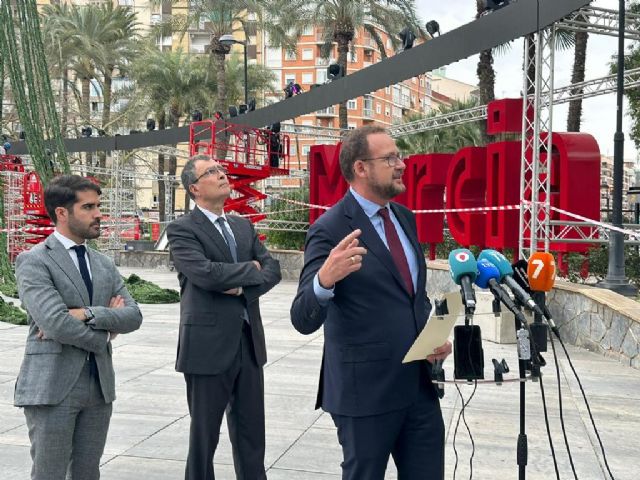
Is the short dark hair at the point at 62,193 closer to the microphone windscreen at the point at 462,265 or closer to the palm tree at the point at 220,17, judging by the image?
the microphone windscreen at the point at 462,265

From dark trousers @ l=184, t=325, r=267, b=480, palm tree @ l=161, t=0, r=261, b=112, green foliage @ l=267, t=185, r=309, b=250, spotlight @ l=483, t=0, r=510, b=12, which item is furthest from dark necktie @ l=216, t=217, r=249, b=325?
palm tree @ l=161, t=0, r=261, b=112

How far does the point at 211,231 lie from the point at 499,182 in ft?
26.3

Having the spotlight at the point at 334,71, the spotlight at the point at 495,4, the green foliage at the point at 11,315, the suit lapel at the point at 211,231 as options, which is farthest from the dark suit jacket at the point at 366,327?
the spotlight at the point at 334,71

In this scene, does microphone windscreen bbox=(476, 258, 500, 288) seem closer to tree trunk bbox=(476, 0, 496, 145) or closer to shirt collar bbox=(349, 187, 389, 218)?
shirt collar bbox=(349, 187, 389, 218)

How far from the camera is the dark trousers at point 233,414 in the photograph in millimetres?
3951

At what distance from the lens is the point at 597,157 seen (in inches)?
427

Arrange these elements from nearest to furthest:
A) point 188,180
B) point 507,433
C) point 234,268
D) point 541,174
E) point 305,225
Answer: point 234,268 < point 188,180 < point 507,433 < point 541,174 < point 305,225

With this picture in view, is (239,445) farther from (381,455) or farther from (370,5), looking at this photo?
(370,5)

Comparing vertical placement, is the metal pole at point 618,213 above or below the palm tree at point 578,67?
below

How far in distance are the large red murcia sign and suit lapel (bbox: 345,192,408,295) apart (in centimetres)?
798

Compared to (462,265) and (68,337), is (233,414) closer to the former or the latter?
(68,337)

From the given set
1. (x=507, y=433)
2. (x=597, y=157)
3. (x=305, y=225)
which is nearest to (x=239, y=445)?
(x=507, y=433)

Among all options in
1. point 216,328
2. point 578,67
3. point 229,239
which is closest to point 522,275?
point 216,328

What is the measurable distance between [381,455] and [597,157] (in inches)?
355
